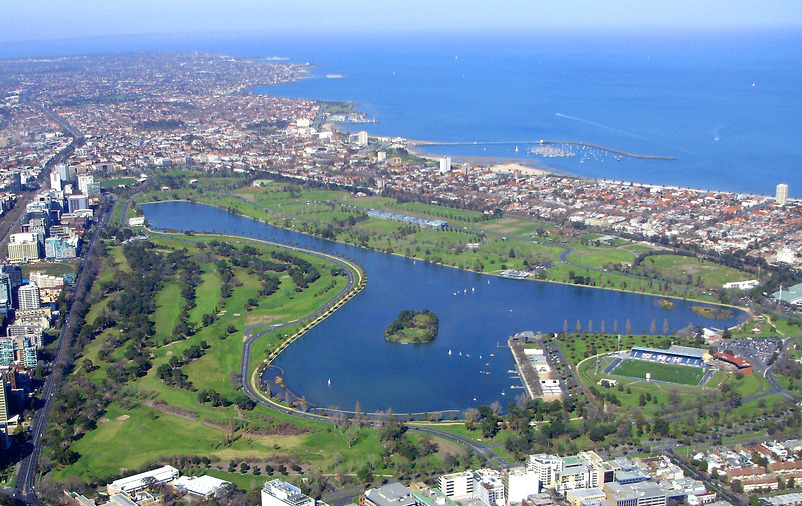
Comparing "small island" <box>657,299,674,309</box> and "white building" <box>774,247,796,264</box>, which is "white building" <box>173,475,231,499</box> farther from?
"white building" <box>774,247,796,264</box>

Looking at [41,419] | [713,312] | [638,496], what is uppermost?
[638,496]

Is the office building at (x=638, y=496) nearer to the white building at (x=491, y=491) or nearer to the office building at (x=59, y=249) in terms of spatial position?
the white building at (x=491, y=491)

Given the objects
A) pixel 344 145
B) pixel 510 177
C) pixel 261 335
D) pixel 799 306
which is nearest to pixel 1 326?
pixel 261 335

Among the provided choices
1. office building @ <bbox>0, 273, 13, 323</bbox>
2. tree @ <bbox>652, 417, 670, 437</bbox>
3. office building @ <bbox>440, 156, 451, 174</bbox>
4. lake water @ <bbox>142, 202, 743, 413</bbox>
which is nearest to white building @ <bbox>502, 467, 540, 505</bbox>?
tree @ <bbox>652, 417, 670, 437</bbox>

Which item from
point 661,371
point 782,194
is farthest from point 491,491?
point 782,194

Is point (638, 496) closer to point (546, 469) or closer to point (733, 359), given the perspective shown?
point (546, 469)
